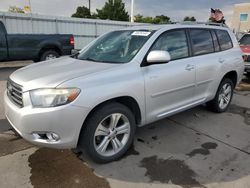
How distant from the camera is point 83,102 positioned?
256 cm

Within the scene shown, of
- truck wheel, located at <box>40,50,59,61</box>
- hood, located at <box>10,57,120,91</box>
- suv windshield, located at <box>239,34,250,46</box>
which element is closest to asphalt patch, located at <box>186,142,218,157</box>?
hood, located at <box>10,57,120,91</box>

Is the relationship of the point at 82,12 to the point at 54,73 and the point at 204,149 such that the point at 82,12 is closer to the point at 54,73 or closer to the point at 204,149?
the point at 54,73

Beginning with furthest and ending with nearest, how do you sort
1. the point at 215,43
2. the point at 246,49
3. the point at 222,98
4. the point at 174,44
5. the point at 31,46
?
1. the point at 31,46
2. the point at 246,49
3. the point at 222,98
4. the point at 215,43
5. the point at 174,44

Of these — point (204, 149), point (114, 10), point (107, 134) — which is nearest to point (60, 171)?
point (107, 134)

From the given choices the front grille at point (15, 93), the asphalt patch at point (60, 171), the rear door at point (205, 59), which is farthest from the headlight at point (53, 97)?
the rear door at point (205, 59)

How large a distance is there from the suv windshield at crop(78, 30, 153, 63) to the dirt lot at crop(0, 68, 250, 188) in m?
1.31

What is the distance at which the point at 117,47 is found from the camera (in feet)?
11.8

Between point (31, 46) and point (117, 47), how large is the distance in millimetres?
6770

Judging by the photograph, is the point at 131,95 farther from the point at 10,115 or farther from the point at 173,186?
the point at 10,115

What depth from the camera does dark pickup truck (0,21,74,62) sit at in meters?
8.86

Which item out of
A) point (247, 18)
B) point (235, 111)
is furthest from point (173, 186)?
point (247, 18)

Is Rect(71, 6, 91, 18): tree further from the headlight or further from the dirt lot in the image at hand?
the headlight

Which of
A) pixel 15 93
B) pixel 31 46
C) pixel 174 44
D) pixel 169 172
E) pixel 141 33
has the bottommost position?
pixel 169 172

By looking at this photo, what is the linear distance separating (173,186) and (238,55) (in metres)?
3.48
